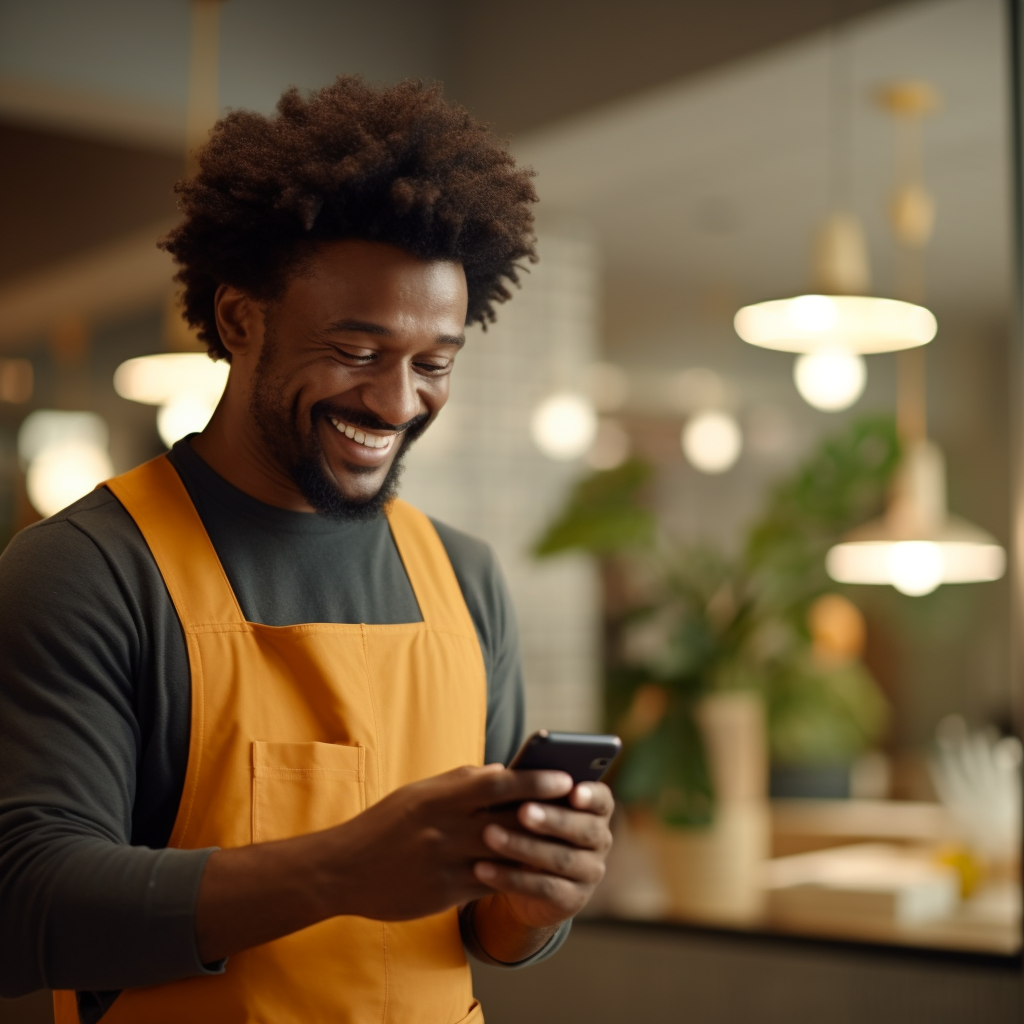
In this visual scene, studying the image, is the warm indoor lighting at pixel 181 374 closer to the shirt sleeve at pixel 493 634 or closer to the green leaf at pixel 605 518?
the green leaf at pixel 605 518

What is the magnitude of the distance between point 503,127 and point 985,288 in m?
4.25

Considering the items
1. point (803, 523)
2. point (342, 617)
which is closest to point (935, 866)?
point (803, 523)

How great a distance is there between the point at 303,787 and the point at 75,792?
192 millimetres

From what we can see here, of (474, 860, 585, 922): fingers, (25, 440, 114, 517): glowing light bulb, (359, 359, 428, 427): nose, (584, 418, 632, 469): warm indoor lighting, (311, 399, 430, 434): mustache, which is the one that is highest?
(584, 418, 632, 469): warm indoor lighting

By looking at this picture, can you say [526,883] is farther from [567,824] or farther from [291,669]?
[291,669]

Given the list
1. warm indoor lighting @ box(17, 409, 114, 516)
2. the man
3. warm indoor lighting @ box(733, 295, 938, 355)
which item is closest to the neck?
the man

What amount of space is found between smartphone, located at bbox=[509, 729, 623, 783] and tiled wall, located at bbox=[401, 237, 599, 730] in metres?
3.41

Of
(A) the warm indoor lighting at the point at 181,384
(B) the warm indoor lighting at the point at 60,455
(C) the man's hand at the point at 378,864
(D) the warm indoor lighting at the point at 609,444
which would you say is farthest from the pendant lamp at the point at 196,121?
(D) the warm indoor lighting at the point at 609,444

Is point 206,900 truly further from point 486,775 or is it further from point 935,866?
point 935,866

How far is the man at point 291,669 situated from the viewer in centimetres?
92

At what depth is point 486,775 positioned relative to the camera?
2.89 feet

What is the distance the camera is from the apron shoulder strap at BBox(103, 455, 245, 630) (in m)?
1.09

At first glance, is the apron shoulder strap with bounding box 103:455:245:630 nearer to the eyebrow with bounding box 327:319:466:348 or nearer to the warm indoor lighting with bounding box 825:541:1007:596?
the eyebrow with bounding box 327:319:466:348

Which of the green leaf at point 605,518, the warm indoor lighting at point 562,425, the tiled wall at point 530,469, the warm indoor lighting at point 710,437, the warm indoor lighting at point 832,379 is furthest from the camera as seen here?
the warm indoor lighting at point 710,437
